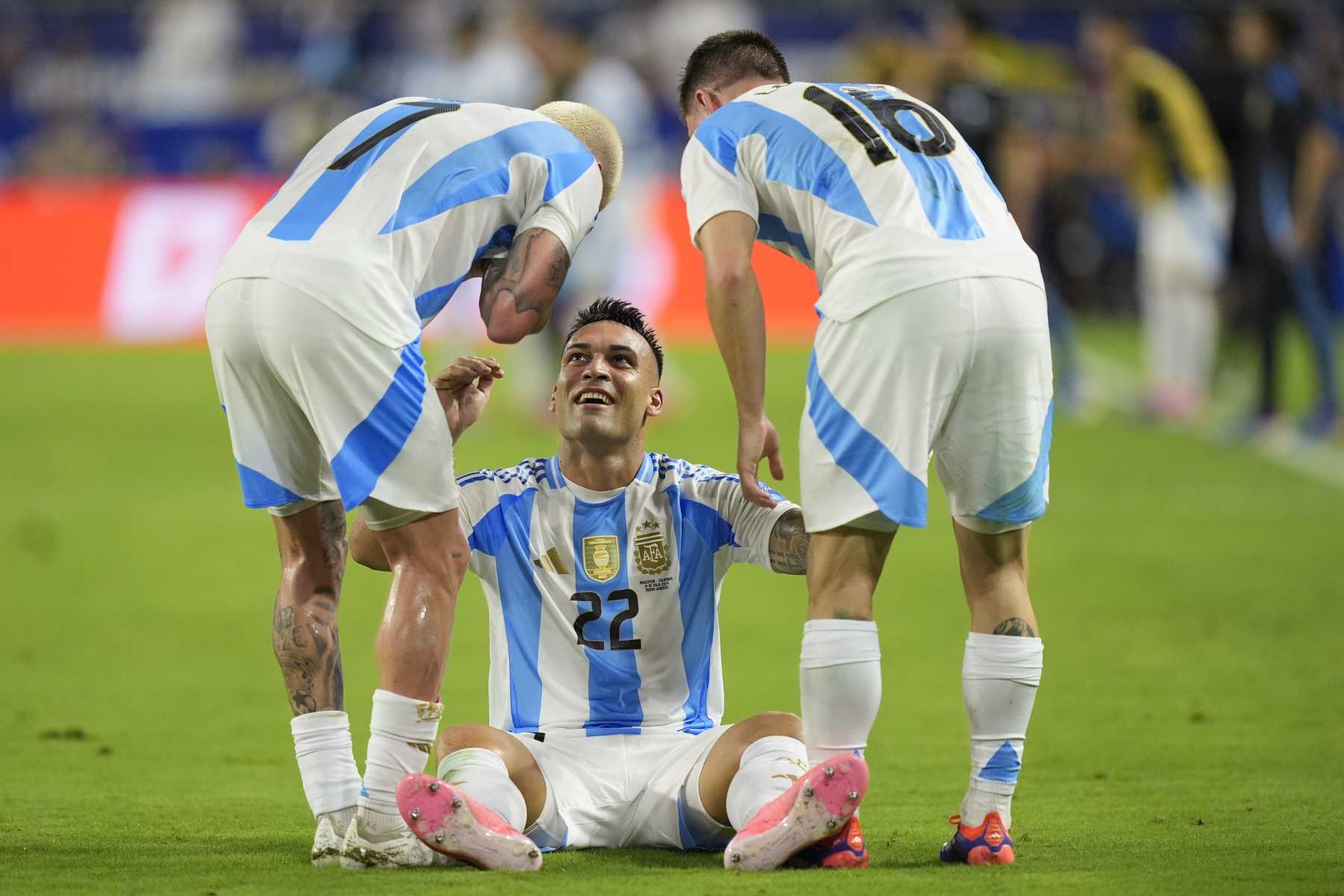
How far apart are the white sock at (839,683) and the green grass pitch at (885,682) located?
0.31 metres

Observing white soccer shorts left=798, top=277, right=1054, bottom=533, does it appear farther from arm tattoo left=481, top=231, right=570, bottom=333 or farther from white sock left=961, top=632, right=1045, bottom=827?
arm tattoo left=481, top=231, right=570, bottom=333

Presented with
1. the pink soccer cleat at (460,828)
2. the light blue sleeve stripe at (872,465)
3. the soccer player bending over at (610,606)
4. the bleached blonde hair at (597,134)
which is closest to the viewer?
the pink soccer cleat at (460,828)

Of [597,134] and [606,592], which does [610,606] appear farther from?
[597,134]

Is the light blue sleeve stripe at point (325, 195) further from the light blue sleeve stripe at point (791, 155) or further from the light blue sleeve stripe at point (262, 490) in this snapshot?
the light blue sleeve stripe at point (791, 155)

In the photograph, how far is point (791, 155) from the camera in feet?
14.5

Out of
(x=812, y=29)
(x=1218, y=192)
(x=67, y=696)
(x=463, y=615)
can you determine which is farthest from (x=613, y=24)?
(x=67, y=696)

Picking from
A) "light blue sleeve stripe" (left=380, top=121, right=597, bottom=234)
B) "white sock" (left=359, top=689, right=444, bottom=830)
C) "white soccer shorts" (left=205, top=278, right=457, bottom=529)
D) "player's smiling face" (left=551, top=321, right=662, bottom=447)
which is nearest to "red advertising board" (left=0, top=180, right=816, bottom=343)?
"player's smiling face" (left=551, top=321, right=662, bottom=447)

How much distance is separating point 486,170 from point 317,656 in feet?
4.21

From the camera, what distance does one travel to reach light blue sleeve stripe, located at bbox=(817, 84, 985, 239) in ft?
14.2

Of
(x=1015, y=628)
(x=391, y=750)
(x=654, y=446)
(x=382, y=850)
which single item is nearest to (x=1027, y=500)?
(x=1015, y=628)

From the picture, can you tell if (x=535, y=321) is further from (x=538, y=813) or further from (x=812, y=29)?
(x=812, y=29)

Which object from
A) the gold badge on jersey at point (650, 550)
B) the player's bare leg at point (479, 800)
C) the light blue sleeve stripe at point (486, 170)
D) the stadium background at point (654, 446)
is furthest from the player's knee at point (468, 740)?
the light blue sleeve stripe at point (486, 170)

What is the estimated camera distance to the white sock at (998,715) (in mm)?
4414

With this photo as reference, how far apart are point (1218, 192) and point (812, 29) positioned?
939 centimetres
